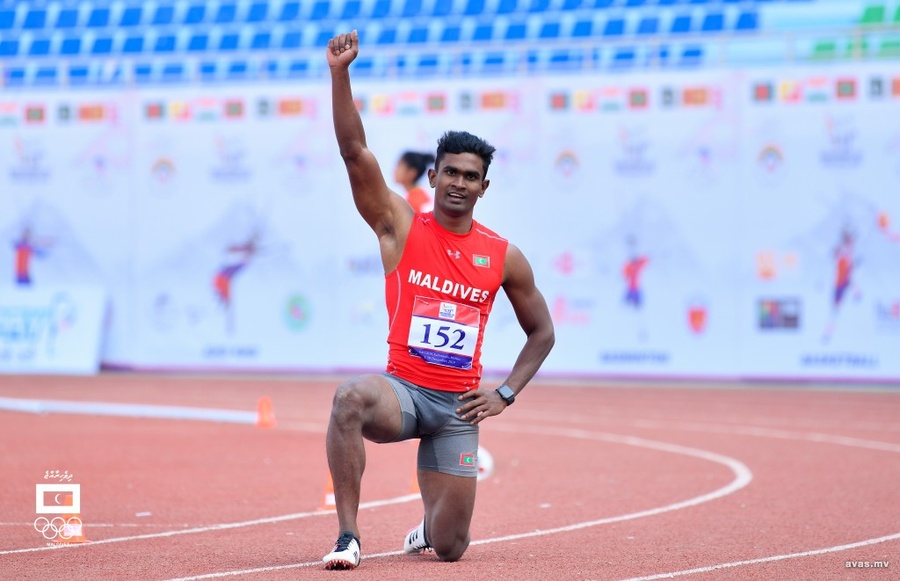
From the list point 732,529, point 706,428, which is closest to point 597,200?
point 706,428

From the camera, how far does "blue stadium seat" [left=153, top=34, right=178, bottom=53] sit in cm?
2845

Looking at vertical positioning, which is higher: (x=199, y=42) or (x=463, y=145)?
(x=199, y=42)

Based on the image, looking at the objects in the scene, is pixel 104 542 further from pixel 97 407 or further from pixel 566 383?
pixel 566 383

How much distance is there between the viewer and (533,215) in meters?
21.1

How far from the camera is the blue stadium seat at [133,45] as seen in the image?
28.6 metres

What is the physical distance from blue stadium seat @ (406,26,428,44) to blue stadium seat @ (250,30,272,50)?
3.00 meters

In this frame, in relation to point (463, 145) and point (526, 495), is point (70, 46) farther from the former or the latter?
point (463, 145)

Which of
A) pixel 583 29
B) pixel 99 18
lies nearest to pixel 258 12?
pixel 99 18

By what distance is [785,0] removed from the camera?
2580cm

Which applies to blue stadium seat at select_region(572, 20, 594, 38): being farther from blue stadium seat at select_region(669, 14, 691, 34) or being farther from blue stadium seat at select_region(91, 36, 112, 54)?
blue stadium seat at select_region(91, 36, 112, 54)

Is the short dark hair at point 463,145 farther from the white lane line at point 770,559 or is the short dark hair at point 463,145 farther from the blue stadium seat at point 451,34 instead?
the blue stadium seat at point 451,34

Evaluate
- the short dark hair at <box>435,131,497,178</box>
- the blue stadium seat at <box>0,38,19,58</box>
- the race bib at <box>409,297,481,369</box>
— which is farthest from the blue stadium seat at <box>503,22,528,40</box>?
the race bib at <box>409,297,481,369</box>

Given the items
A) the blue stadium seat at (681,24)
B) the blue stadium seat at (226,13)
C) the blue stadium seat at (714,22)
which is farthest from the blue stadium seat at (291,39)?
the blue stadium seat at (714,22)

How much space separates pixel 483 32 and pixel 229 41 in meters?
5.49
